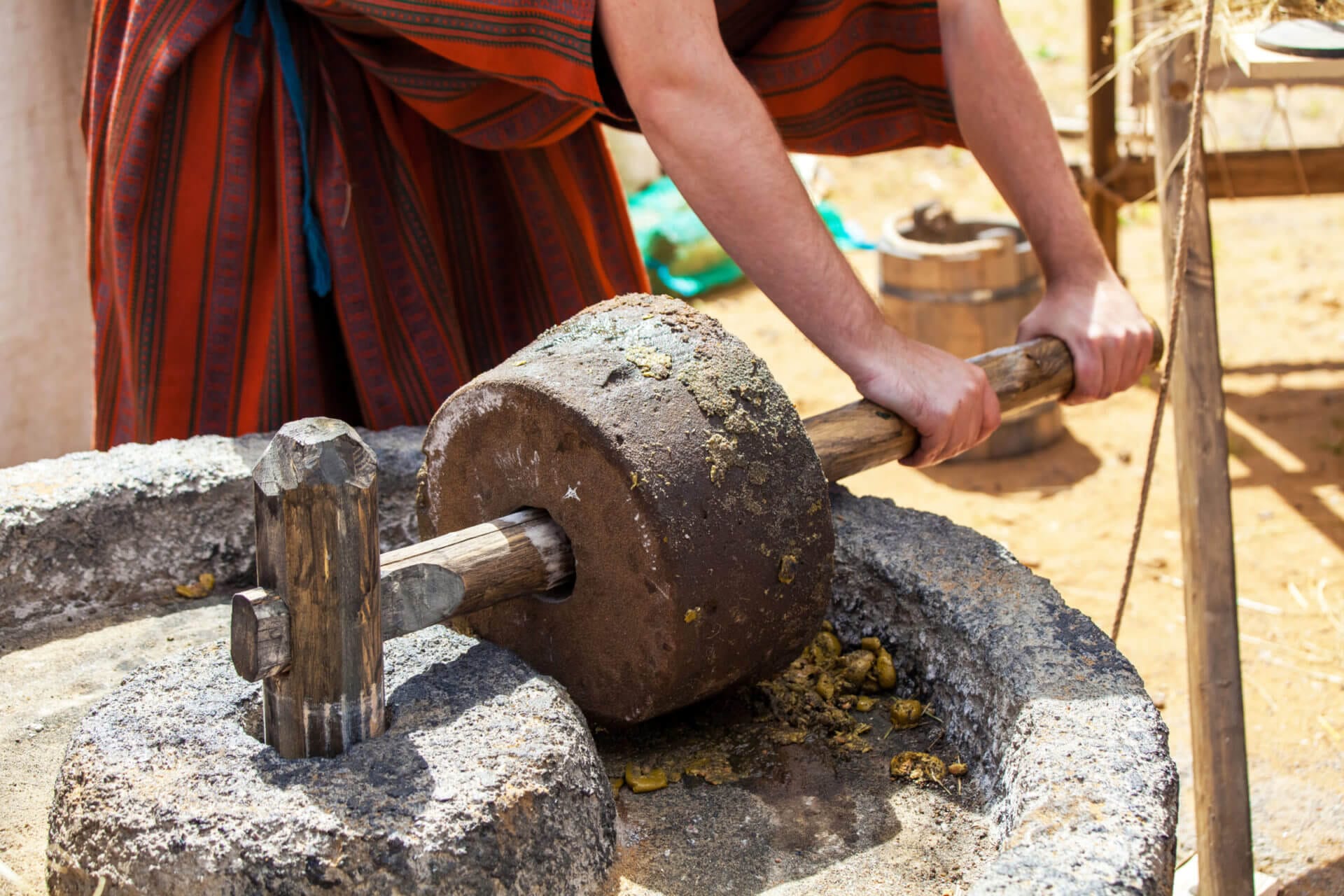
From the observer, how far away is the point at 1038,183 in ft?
7.34

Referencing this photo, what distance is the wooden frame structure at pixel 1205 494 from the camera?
7.27 ft

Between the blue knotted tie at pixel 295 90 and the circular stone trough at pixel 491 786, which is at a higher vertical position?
the blue knotted tie at pixel 295 90

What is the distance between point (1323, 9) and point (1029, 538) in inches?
74.0

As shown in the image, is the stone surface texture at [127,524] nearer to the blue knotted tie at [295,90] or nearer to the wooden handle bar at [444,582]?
the blue knotted tie at [295,90]

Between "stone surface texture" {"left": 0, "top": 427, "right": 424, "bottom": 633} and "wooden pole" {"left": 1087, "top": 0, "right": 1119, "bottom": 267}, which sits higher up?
"wooden pole" {"left": 1087, "top": 0, "right": 1119, "bottom": 267}

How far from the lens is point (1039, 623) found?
163 cm

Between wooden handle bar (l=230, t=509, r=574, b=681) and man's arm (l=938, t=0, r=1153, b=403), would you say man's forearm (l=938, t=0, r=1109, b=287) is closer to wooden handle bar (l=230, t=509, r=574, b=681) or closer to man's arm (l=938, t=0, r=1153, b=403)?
man's arm (l=938, t=0, r=1153, b=403)

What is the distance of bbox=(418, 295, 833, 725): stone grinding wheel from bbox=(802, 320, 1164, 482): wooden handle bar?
0.20 metres

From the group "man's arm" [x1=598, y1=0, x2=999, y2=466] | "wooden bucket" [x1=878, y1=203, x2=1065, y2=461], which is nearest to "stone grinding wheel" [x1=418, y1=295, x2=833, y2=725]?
"man's arm" [x1=598, y1=0, x2=999, y2=466]

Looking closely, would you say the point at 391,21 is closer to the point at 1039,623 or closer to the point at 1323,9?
the point at 1039,623

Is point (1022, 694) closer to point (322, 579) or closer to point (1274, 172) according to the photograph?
point (322, 579)

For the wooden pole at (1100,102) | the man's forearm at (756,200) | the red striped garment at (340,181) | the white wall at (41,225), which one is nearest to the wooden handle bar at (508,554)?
the man's forearm at (756,200)

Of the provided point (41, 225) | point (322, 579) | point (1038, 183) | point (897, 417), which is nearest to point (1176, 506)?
point (1038, 183)

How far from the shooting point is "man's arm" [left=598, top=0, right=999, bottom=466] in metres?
1.80
